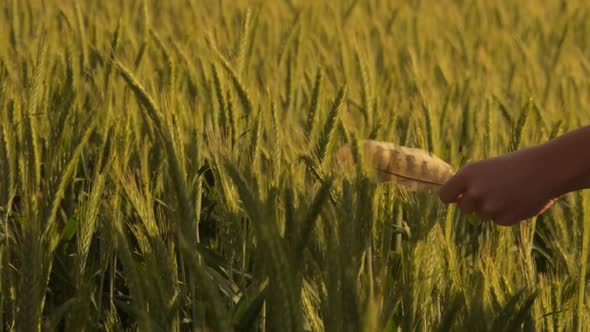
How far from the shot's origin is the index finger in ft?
4.23

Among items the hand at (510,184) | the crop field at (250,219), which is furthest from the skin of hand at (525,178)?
the crop field at (250,219)

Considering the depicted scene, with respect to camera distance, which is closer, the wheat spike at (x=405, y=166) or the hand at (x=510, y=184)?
the hand at (x=510, y=184)

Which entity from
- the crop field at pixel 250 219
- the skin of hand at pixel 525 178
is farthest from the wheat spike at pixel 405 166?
the skin of hand at pixel 525 178

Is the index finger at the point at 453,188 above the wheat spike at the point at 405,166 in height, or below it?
below

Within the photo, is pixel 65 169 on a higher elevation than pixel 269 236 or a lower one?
higher

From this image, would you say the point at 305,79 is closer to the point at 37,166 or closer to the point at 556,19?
the point at 37,166

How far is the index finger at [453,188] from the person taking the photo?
1.29 metres

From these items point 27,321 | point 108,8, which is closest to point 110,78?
point 27,321

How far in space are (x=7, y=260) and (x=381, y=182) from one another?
1.92ft

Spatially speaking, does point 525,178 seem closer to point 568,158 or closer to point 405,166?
point 568,158

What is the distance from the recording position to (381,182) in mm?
1438

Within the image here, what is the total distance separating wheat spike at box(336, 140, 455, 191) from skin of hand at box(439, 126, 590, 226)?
0.44 ft

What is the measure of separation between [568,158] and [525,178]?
6 centimetres

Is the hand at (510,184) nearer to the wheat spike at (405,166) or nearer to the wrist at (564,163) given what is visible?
the wrist at (564,163)
